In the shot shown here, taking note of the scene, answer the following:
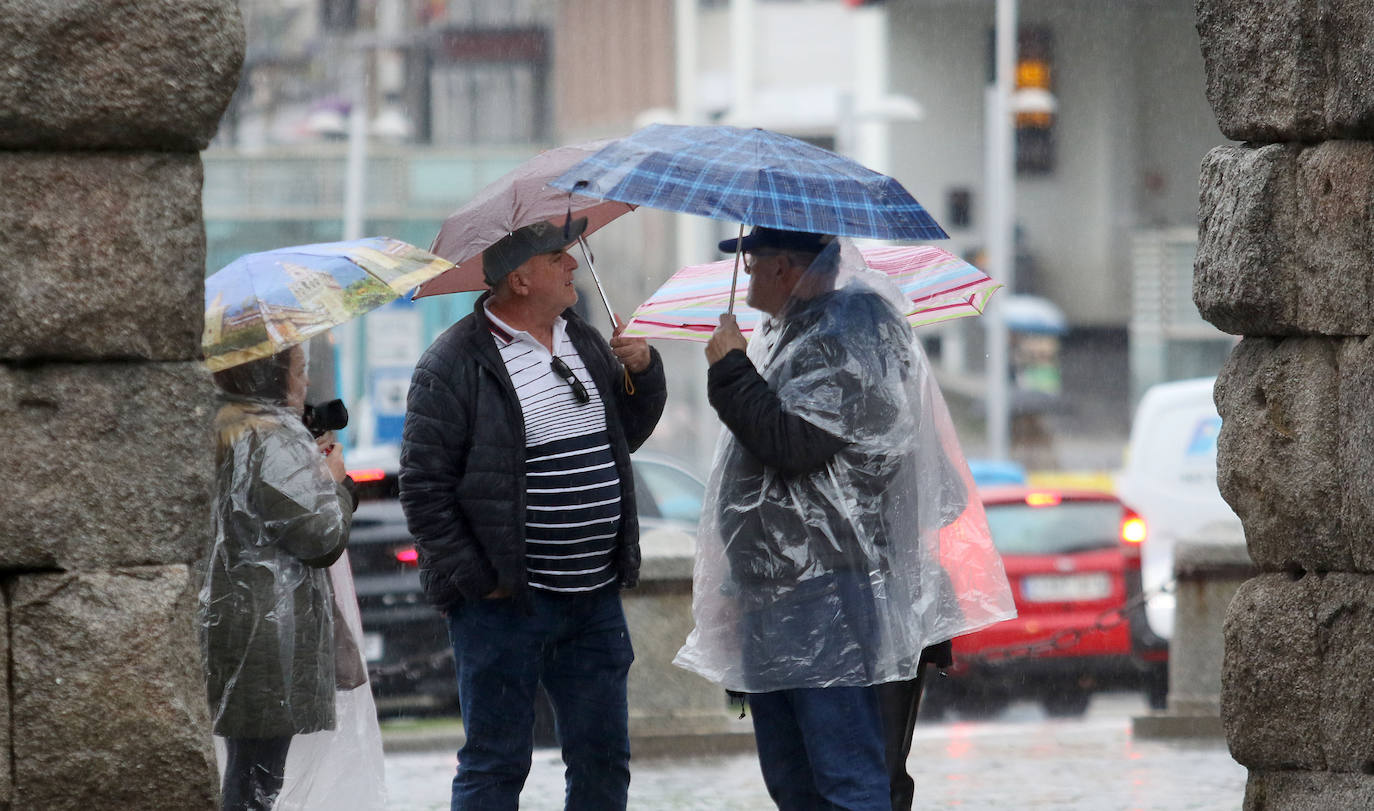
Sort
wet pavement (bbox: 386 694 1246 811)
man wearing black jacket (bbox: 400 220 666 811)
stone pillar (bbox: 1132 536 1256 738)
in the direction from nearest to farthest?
man wearing black jacket (bbox: 400 220 666 811) < wet pavement (bbox: 386 694 1246 811) < stone pillar (bbox: 1132 536 1256 738)

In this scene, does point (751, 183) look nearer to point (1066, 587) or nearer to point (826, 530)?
point (826, 530)

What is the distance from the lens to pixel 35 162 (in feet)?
12.1

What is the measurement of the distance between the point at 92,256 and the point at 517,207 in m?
1.32

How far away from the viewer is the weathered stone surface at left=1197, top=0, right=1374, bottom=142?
4340 millimetres

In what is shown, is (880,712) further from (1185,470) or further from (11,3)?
(1185,470)

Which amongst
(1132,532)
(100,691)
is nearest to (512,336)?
(100,691)

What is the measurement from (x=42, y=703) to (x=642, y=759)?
4.37m

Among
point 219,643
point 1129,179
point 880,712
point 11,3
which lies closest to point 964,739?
point 880,712

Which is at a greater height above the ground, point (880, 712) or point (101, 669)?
point (101, 669)

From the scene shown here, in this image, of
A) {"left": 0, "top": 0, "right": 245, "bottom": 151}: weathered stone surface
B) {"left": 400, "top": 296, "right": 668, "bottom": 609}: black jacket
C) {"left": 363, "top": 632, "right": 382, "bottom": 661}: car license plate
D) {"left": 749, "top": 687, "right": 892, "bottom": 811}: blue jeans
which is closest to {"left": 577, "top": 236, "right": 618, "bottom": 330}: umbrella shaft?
{"left": 400, "top": 296, "right": 668, "bottom": 609}: black jacket

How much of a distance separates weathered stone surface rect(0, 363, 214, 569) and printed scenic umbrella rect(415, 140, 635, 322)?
112cm

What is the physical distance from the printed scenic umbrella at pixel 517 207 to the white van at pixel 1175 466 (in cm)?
792

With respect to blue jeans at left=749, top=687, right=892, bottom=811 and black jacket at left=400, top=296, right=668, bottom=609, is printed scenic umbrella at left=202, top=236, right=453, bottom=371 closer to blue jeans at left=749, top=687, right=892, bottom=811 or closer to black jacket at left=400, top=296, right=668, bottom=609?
black jacket at left=400, top=296, right=668, bottom=609

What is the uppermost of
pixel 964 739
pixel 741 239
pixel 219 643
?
pixel 741 239
